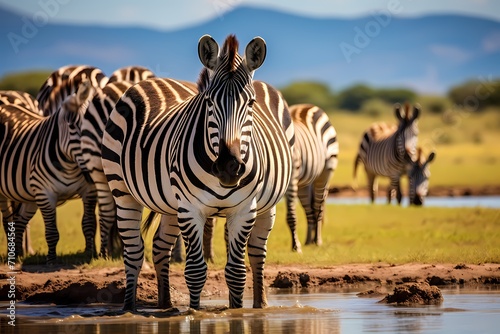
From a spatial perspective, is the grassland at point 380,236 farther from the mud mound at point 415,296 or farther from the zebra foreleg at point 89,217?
the mud mound at point 415,296

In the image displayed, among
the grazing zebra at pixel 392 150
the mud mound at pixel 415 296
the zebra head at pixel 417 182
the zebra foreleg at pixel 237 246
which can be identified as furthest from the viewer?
the grazing zebra at pixel 392 150

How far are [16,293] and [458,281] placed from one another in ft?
16.1

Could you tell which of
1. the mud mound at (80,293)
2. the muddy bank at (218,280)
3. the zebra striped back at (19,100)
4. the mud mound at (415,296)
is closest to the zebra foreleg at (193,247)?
the muddy bank at (218,280)

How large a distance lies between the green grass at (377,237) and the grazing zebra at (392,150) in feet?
11.0

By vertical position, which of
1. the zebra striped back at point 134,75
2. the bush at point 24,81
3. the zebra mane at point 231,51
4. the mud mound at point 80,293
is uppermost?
the bush at point 24,81

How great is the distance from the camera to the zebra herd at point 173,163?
902 cm

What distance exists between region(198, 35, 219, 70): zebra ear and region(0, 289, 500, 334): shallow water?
7.22 feet

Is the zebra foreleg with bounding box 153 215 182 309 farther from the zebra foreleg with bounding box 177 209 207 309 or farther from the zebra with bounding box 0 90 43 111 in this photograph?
the zebra with bounding box 0 90 43 111

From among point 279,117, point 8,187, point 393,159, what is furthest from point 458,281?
point 393,159

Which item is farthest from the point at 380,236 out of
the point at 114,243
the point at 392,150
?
the point at 392,150

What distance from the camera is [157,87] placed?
10883 mm

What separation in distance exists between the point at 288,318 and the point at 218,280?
2.99 m

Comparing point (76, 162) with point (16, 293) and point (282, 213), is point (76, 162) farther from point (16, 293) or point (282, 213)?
point (282, 213)

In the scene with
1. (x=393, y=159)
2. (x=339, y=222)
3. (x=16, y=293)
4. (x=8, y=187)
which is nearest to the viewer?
(x=16, y=293)
